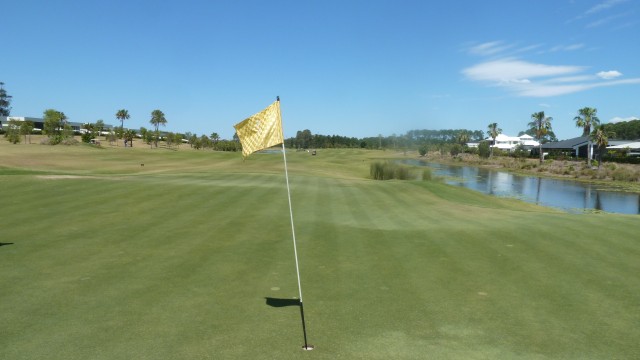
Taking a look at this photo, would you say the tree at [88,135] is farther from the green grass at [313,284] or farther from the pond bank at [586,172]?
the green grass at [313,284]

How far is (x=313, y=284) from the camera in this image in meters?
9.66

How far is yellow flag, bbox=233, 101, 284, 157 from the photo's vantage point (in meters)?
8.59

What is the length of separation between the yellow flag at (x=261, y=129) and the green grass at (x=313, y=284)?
3.11 meters

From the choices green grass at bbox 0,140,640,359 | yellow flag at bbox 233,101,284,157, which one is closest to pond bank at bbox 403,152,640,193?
green grass at bbox 0,140,640,359

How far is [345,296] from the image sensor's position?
8953 millimetres

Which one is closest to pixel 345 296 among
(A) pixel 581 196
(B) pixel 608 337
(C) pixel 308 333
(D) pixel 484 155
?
(C) pixel 308 333

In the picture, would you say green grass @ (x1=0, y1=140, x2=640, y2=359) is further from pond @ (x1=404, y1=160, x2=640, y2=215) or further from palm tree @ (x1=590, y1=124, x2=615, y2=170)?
palm tree @ (x1=590, y1=124, x2=615, y2=170)

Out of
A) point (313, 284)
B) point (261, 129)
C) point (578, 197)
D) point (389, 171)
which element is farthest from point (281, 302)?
point (578, 197)

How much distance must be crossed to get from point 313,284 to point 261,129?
3.63 m

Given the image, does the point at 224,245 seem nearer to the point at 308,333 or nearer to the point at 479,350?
the point at 308,333

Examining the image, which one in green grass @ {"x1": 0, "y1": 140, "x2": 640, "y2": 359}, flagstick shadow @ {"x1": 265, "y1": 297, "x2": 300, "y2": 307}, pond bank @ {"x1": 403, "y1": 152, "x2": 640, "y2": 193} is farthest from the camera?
pond bank @ {"x1": 403, "y1": 152, "x2": 640, "y2": 193}

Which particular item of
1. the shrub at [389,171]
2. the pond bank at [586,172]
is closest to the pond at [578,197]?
the pond bank at [586,172]

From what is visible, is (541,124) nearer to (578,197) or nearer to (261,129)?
(578,197)

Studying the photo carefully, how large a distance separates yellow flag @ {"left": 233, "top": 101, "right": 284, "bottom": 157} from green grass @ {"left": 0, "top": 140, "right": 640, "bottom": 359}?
311 centimetres
